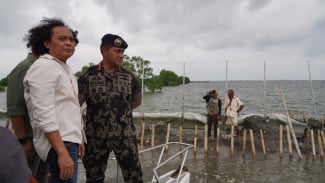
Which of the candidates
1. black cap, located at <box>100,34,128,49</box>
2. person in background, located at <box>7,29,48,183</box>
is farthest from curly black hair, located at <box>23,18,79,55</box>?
black cap, located at <box>100,34,128,49</box>

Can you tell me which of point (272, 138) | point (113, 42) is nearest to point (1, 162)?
point (113, 42)

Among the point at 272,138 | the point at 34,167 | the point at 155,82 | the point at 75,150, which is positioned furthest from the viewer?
the point at 155,82

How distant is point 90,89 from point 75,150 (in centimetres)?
80

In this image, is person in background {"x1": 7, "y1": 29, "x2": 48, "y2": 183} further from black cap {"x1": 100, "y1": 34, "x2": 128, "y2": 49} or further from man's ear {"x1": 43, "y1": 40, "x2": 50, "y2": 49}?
black cap {"x1": 100, "y1": 34, "x2": 128, "y2": 49}

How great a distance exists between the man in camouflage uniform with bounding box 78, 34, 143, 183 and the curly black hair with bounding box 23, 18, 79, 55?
1.79ft

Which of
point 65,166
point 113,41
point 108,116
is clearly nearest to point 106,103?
point 108,116

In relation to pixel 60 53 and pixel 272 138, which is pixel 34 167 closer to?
pixel 60 53

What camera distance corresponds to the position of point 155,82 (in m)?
42.6

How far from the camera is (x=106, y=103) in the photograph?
2717 millimetres

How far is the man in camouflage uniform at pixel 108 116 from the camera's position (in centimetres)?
272

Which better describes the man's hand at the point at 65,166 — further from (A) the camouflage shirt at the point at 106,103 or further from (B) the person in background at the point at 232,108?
(B) the person in background at the point at 232,108

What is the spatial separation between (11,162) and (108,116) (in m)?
1.60

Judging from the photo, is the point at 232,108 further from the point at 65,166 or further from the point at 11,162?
the point at 11,162

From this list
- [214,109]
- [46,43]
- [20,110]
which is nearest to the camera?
[20,110]
